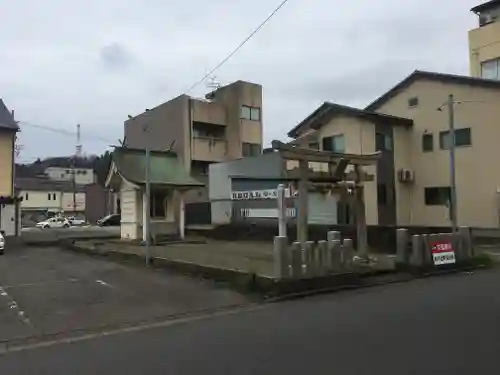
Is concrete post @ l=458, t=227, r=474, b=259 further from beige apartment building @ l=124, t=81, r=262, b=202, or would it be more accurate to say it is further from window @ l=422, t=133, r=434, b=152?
beige apartment building @ l=124, t=81, r=262, b=202

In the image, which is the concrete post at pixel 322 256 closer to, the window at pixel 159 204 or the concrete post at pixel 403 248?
the concrete post at pixel 403 248

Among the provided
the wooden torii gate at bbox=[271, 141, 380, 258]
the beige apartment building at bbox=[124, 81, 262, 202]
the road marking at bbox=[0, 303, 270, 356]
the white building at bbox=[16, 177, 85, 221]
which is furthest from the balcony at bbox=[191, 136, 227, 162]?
the white building at bbox=[16, 177, 85, 221]

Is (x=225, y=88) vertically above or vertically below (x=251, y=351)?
above

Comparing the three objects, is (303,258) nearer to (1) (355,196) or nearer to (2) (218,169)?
(1) (355,196)

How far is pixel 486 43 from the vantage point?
34219 millimetres

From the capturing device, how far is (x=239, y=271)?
12.6 m

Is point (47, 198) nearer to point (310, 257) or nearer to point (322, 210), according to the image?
point (322, 210)

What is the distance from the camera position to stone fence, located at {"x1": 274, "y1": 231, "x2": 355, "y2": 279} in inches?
457

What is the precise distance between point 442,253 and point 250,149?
96.4ft

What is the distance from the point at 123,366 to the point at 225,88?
38979 millimetres

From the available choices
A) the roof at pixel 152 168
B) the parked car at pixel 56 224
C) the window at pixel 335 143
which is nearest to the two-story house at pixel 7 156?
the roof at pixel 152 168

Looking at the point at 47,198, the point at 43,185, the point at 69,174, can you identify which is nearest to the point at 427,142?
the point at 47,198

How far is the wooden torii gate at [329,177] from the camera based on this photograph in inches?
544

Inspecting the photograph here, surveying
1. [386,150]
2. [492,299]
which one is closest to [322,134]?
[386,150]
